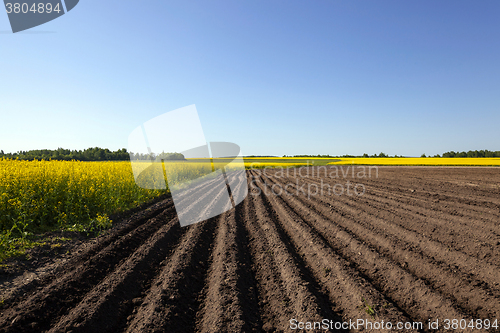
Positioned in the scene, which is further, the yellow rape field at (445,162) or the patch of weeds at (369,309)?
the yellow rape field at (445,162)

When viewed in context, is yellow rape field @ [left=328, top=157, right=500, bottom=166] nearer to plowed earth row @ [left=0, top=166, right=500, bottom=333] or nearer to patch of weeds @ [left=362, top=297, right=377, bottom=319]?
plowed earth row @ [left=0, top=166, right=500, bottom=333]

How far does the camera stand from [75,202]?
7.39 m

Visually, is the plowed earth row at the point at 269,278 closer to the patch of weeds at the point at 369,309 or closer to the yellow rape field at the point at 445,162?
the patch of weeds at the point at 369,309

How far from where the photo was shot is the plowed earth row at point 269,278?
2990mm

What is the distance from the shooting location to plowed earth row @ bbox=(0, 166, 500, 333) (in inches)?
118

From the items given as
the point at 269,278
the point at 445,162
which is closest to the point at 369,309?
the point at 269,278

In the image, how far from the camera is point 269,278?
4.07 meters

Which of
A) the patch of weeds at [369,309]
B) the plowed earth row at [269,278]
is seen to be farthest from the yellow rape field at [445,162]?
the patch of weeds at [369,309]

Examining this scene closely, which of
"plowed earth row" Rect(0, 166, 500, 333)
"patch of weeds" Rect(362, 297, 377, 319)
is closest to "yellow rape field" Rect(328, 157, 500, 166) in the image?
"plowed earth row" Rect(0, 166, 500, 333)

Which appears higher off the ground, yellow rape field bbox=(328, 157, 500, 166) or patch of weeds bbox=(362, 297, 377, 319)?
yellow rape field bbox=(328, 157, 500, 166)

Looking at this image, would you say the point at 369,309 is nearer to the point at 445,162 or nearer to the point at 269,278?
the point at 269,278

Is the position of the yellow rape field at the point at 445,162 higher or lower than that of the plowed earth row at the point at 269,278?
higher

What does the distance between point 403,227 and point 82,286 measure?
736 cm

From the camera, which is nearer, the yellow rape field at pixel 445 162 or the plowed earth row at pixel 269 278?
the plowed earth row at pixel 269 278
